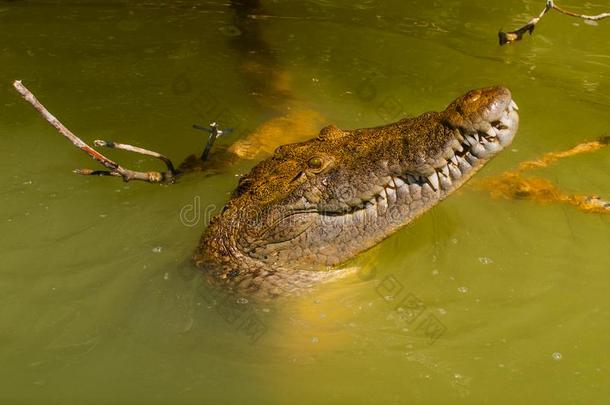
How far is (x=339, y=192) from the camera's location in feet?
11.4

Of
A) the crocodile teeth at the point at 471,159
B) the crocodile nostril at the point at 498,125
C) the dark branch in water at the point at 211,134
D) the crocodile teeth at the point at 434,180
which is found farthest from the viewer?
the dark branch in water at the point at 211,134

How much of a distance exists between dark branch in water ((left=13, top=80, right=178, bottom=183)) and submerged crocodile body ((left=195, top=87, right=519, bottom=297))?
64cm

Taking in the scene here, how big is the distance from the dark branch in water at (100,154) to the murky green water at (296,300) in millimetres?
322

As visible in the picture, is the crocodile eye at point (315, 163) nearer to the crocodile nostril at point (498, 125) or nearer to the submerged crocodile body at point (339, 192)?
the submerged crocodile body at point (339, 192)

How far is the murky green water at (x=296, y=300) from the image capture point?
324cm

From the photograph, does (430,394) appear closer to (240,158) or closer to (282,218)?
(282,218)

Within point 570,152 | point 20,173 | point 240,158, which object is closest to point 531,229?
point 570,152

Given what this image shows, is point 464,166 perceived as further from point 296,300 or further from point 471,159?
point 296,300

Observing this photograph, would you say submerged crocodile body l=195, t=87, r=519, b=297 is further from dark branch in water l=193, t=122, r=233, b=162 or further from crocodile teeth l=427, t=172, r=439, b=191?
dark branch in water l=193, t=122, r=233, b=162

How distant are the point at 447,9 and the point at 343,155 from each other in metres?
5.12

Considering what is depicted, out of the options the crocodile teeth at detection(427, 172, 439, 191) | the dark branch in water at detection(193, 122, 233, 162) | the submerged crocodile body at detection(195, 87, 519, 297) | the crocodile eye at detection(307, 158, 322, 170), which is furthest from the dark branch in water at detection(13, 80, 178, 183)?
the crocodile teeth at detection(427, 172, 439, 191)

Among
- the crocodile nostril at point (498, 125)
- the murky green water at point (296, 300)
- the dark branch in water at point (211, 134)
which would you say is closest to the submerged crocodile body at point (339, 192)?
the crocodile nostril at point (498, 125)

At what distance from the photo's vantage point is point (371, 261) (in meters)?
3.85

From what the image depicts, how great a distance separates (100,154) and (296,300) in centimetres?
156
